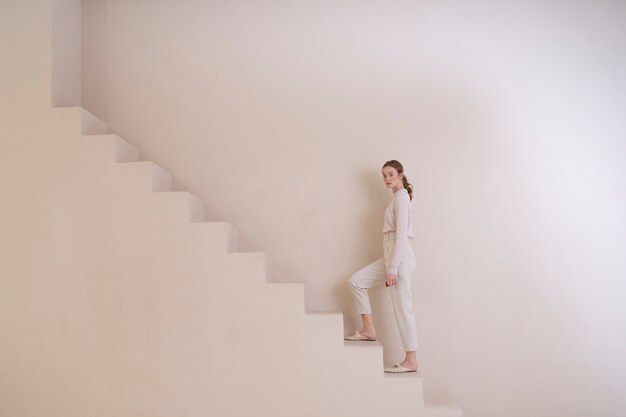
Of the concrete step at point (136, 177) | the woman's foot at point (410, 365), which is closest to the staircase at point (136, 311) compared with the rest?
the concrete step at point (136, 177)

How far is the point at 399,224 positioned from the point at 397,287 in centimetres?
44

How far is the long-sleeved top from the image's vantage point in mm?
3658

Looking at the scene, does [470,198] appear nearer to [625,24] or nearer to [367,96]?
[367,96]

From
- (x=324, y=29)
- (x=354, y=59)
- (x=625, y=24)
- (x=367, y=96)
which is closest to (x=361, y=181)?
(x=367, y=96)

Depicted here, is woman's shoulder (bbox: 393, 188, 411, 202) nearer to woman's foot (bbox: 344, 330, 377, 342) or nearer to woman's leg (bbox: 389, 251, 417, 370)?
woman's leg (bbox: 389, 251, 417, 370)

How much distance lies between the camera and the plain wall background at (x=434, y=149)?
13.3ft

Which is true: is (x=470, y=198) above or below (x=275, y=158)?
below

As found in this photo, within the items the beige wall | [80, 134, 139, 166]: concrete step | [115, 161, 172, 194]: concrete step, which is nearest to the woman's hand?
[115, 161, 172, 194]: concrete step

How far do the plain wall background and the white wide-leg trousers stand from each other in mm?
291

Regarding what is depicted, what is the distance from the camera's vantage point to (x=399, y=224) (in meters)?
3.68

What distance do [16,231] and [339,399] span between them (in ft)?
8.51

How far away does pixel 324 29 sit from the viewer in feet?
14.2

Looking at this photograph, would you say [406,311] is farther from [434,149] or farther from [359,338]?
[434,149]

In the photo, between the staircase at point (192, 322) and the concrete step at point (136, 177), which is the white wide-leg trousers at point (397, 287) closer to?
the staircase at point (192, 322)
